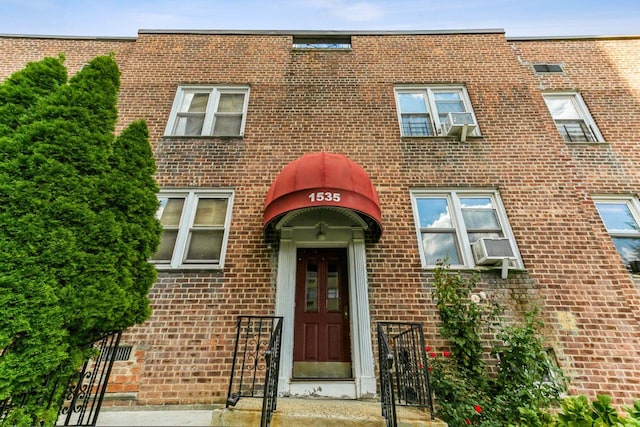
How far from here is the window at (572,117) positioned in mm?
6906

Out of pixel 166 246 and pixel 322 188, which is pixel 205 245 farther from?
pixel 322 188

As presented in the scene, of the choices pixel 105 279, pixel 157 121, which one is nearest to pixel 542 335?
pixel 105 279

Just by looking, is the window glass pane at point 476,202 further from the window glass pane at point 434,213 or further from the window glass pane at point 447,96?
the window glass pane at point 447,96

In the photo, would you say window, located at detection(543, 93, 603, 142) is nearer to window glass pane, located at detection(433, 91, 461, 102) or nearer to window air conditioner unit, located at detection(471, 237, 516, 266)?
window glass pane, located at detection(433, 91, 461, 102)

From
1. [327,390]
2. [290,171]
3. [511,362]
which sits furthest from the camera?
[290,171]

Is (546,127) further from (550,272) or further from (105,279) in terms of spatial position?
(105,279)

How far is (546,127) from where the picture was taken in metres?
6.69

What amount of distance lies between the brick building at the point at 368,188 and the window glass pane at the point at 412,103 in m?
0.04

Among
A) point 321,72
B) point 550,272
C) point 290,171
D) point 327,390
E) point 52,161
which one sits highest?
point 321,72

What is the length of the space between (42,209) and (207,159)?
3639 mm

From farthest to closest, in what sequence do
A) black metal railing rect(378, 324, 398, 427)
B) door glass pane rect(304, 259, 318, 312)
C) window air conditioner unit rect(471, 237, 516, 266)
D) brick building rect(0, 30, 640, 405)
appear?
1. door glass pane rect(304, 259, 318, 312)
2. window air conditioner unit rect(471, 237, 516, 266)
3. brick building rect(0, 30, 640, 405)
4. black metal railing rect(378, 324, 398, 427)

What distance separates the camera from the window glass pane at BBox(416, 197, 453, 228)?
225 inches

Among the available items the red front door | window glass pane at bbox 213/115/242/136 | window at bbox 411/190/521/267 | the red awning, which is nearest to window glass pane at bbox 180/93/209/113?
window glass pane at bbox 213/115/242/136

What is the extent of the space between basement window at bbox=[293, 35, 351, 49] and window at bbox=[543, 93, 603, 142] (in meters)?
5.66
